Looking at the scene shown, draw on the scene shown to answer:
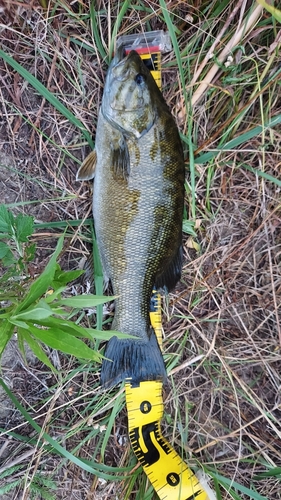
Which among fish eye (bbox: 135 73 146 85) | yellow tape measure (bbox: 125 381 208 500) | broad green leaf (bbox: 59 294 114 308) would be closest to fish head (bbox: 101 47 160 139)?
fish eye (bbox: 135 73 146 85)

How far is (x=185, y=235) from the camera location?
2.27 meters

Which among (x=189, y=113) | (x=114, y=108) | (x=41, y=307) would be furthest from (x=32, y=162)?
(x=41, y=307)

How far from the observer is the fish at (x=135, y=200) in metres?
1.87

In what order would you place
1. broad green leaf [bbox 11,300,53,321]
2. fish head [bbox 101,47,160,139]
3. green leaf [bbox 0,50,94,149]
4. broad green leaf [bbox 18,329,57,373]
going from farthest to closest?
green leaf [bbox 0,50,94,149] → fish head [bbox 101,47,160,139] → broad green leaf [bbox 18,329,57,373] → broad green leaf [bbox 11,300,53,321]

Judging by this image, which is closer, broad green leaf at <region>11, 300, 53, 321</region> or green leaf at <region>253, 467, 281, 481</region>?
broad green leaf at <region>11, 300, 53, 321</region>

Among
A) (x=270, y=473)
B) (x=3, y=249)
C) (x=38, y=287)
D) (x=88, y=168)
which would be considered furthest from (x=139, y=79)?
(x=270, y=473)

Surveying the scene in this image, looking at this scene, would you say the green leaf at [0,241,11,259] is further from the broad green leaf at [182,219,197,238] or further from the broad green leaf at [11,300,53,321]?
the broad green leaf at [182,219,197,238]

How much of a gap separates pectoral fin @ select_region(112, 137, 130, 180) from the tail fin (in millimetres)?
815

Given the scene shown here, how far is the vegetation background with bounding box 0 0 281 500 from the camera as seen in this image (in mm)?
2043

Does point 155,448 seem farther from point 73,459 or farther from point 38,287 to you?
point 38,287

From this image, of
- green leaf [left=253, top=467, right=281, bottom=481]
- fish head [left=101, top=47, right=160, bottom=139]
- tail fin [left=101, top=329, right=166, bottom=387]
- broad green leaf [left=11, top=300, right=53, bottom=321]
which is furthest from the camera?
green leaf [left=253, top=467, right=281, bottom=481]

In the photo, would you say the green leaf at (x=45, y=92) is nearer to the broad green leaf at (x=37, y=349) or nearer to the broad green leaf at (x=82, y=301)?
the broad green leaf at (x=82, y=301)

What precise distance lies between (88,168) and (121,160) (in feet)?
0.75

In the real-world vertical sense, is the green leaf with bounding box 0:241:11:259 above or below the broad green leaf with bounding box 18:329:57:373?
above
